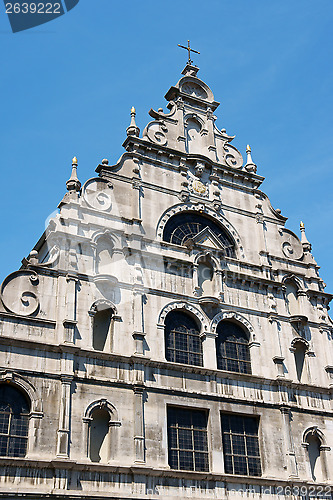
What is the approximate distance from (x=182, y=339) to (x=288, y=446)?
6646 millimetres

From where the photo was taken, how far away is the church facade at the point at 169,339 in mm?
24172

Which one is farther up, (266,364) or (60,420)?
(266,364)

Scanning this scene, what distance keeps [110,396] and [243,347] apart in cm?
784

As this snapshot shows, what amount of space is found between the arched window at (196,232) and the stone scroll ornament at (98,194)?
327cm

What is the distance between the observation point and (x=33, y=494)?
22.1 metres

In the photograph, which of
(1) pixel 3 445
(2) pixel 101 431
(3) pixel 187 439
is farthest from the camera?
(3) pixel 187 439

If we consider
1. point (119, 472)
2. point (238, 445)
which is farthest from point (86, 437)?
point (238, 445)

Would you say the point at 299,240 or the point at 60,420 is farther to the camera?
the point at 299,240

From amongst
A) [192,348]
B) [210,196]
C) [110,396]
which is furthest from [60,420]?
[210,196]

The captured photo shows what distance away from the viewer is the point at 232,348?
30.2 metres

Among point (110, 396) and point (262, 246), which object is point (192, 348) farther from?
point (262, 246)

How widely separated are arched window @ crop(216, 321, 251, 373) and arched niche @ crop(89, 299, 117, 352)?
534 cm

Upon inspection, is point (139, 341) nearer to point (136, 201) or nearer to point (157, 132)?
point (136, 201)

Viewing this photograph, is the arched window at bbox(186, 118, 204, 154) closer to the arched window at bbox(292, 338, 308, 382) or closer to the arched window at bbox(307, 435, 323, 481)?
the arched window at bbox(292, 338, 308, 382)
